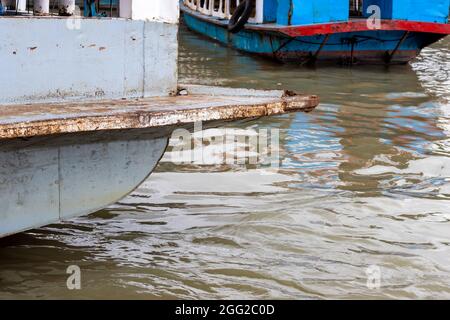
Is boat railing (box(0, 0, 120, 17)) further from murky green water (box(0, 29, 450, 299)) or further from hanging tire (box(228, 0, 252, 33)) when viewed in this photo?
murky green water (box(0, 29, 450, 299))

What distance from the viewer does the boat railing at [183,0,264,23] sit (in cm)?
1306

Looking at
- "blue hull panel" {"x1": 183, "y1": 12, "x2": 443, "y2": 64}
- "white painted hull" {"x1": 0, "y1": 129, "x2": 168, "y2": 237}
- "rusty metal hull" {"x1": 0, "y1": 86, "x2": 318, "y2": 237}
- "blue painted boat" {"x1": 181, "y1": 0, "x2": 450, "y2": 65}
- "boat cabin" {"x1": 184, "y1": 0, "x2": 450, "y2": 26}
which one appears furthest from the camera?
"blue hull panel" {"x1": 183, "y1": 12, "x2": 443, "y2": 64}

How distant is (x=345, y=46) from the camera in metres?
12.6

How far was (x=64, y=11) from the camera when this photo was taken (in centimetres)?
408

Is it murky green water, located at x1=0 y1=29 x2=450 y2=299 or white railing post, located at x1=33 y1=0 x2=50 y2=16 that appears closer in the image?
murky green water, located at x1=0 y1=29 x2=450 y2=299

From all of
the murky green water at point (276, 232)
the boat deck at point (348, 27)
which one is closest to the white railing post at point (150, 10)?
the murky green water at point (276, 232)

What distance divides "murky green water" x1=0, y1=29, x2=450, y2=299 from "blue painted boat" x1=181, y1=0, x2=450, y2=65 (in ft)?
17.2

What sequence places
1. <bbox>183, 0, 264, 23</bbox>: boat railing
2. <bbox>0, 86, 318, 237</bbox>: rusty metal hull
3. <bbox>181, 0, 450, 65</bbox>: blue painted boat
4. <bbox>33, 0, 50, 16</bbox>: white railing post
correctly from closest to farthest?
<bbox>0, 86, 318, 237</bbox>: rusty metal hull, <bbox>33, 0, 50, 16</bbox>: white railing post, <bbox>181, 0, 450, 65</bbox>: blue painted boat, <bbox>183, 0, 264, 23</bbox>: boat railing

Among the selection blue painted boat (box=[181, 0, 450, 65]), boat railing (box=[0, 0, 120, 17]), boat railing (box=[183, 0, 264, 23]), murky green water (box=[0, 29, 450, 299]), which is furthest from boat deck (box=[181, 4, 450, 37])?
boat railing (box=[0, 0, 120, 17])

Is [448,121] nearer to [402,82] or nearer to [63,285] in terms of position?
[402,82]

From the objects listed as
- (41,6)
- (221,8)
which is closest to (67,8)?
(41,6)
